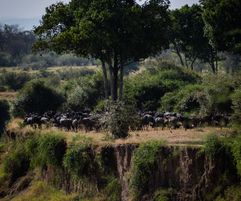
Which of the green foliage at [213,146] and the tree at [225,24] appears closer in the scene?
the green foliage at [213,146]

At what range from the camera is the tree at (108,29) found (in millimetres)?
42750

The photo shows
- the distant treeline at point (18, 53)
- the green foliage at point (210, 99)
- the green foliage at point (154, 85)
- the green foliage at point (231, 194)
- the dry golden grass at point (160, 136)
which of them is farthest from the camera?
the distant treeline at point (18, 53)

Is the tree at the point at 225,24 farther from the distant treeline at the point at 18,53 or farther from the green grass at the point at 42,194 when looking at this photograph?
the distant treeline at the point at 18,53

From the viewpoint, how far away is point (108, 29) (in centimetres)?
4312

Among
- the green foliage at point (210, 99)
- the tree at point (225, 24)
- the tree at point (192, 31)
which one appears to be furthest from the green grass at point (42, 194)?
the tree at point (192, 31)

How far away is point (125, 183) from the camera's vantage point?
29047mm

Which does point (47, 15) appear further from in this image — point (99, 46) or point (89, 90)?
point (89, 90)

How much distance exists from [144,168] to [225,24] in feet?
61.0

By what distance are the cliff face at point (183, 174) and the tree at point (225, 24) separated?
1615 centimetres

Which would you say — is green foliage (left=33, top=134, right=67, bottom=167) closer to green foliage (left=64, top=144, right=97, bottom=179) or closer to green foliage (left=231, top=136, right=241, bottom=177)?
green foliage (left=64, top=144, right=97, bottom=179)

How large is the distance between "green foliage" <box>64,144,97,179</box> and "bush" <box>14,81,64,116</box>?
1986 cm

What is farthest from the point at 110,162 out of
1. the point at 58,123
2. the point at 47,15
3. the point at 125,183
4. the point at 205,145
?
the point at 47,15

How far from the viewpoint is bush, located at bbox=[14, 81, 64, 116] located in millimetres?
51281

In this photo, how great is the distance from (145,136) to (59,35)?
50.6 feet
